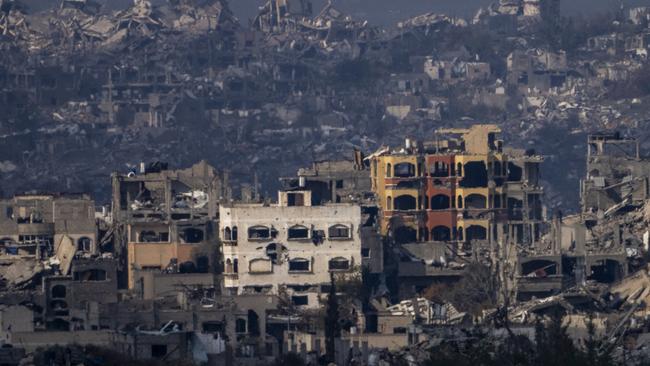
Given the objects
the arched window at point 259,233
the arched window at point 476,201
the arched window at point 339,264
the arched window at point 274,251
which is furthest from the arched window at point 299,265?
the arched window at point 476,201

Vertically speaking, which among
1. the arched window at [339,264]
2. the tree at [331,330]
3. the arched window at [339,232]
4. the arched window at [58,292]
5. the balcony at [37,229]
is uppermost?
the balcony at [37,229]

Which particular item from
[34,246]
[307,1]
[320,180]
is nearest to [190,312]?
[34,246]

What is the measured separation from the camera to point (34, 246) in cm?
7488

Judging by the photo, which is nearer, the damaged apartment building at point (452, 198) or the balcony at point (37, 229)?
the balcony at point (37, 229)

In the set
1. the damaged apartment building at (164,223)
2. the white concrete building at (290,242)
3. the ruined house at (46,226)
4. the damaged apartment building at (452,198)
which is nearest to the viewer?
the white concrete building at (290,242)

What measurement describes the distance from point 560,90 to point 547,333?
8465 centimetres

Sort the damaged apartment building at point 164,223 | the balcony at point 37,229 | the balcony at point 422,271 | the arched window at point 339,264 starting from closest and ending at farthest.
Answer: the arched window at point 339,264 < the balcony at point 422,271 < the damaged apartment building at point 164,223 < the balcony at point 37,229

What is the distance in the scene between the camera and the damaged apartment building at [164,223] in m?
71.8

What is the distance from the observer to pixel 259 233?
7056 cm

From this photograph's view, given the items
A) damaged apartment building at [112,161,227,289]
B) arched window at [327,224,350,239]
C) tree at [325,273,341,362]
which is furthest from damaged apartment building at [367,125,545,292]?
tree at [325,273,341,362]

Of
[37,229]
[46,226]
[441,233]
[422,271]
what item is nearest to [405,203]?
[441,233]

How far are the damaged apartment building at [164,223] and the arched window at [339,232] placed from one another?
2328mm

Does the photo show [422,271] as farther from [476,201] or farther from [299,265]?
[476,201]

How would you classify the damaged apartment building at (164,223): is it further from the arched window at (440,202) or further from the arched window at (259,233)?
the arched window at (440,202)
